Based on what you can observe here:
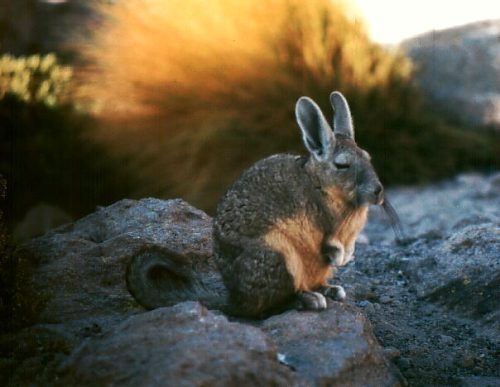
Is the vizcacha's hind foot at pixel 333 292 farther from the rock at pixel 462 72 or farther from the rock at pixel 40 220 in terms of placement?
the rock at pixel 462 72

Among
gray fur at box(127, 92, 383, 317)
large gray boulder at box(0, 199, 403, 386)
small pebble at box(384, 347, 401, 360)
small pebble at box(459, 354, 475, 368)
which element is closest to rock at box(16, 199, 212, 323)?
large gray boulder at box(0, 199, 403, 386)

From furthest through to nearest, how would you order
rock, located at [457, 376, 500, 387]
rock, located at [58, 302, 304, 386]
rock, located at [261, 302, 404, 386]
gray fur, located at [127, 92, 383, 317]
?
1. rock, located at [457, 376, 500, 387]
2. gray fur, located at [127, 92, 383, 317]
3. rock, located at [261, 302, 404, 386]
4. rock, located at [58, 302, 304, 386]

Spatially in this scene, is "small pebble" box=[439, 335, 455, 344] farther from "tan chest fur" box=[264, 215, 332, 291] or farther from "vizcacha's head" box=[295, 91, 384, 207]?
"vizcacha's head" box=[295, 91, 384, 207]

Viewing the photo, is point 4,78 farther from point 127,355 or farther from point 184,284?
point 127,355

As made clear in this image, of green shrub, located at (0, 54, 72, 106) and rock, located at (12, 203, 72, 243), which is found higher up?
green shrub, located at (0, 54, 72, 106)

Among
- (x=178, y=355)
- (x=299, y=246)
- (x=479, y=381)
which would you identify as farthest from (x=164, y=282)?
(x=479, y=381)
